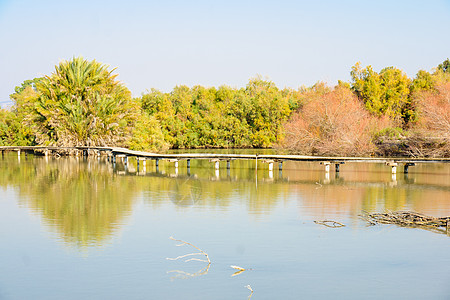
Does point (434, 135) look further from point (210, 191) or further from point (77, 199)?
point (77, 199)

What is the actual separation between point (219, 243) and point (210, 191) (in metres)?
10.3

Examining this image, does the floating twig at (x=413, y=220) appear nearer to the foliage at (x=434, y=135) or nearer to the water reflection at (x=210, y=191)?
the water reflection at (x=210, y=191)

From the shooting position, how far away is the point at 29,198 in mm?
22812

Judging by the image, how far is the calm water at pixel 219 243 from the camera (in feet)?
35.9

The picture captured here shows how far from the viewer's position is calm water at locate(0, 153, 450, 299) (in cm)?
1093

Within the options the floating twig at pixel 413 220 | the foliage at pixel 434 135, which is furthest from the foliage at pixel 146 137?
the floating twig at pixel 413 220

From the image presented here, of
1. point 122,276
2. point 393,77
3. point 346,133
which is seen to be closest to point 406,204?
point 122,276

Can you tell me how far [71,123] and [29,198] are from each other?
2841cm

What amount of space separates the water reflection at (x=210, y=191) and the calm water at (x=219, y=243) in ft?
0.25

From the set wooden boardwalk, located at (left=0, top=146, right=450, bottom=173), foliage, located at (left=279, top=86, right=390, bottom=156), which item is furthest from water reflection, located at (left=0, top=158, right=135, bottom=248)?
foliage, located at (left=279, top=86, right=390, bottom=156)

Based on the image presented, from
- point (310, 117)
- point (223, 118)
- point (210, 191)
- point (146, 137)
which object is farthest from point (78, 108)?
point (210, 191)

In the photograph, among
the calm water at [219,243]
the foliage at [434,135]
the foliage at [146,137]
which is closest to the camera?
the calm water at [219,243]

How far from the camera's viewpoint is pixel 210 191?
24.5m

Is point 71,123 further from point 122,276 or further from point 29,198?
point 122,276
